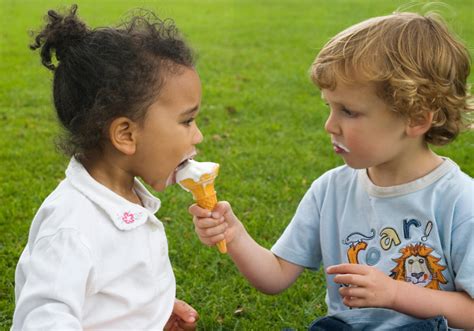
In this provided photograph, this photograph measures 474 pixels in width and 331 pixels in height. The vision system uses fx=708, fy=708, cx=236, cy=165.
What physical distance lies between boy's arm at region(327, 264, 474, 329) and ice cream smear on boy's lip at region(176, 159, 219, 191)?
56 cm

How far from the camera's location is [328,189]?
9.68 ft

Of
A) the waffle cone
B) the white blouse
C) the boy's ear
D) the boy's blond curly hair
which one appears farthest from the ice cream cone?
the boy's ear

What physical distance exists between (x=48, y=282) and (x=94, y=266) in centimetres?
17

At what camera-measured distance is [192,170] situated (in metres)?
2.55

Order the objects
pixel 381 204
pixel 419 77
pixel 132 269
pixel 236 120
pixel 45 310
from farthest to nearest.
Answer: pixel 236 120 → pixel 381 204 → pixel 419 77 → pixel 132 269 → pixel 45 310

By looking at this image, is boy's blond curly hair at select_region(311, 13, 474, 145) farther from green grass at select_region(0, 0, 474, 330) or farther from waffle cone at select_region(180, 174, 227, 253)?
waffle cone at select_region(180, 174, 227, 253)

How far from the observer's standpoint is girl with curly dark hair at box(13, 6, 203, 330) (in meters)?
2.28

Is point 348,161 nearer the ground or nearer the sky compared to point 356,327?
nearer the sky

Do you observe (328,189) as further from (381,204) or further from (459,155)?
(459,155)

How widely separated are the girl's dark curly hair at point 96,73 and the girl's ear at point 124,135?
0.07 feet

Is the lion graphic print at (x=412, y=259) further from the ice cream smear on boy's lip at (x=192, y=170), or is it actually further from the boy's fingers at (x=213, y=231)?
the ice cream smear on boy's lip at (x=192, y=170)

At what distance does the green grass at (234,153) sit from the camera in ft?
11.7

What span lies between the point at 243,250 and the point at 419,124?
865mm

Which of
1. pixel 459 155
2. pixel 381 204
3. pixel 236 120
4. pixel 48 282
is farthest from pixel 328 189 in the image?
pixel 236 120
